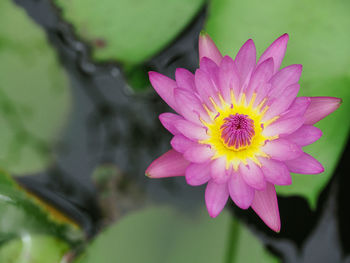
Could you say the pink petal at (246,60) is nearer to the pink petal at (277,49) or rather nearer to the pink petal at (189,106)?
the pink petal at (277,49)

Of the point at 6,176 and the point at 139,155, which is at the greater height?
the point at 139,155

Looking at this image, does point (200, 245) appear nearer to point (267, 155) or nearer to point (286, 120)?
point (267, 155)

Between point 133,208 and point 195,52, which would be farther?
point 195,52

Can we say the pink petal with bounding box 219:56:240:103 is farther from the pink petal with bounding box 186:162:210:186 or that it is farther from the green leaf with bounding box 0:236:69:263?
the green leaf with bounding box 0:236:69:263

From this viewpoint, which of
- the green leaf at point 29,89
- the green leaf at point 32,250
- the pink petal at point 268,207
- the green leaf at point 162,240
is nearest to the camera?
the pink petal at point 268,207

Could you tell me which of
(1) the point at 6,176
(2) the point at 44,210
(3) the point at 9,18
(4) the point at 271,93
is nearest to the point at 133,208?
(2) the point at 44,210

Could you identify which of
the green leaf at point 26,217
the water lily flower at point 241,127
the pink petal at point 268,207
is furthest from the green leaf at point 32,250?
the pink petal at point 268,207

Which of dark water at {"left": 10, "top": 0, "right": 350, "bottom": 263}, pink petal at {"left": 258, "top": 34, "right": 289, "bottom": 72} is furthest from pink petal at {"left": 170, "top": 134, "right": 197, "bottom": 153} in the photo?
dark water at {"left": 10, "top": 0, "right": 350, "bottom": 263}
